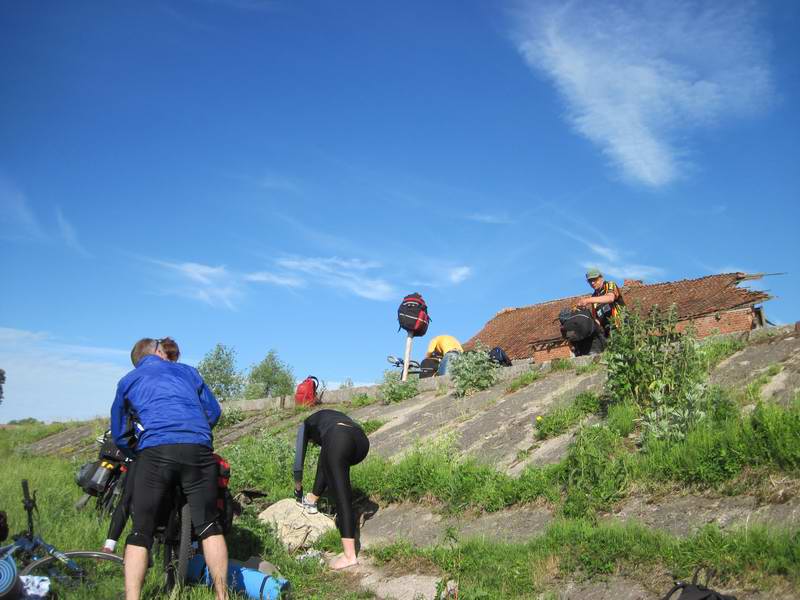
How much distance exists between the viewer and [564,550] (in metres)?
4.75

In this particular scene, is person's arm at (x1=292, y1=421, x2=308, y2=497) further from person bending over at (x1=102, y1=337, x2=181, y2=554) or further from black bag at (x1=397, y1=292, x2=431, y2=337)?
black bag at (x1=397, y1=292, x2=431, y2=337)

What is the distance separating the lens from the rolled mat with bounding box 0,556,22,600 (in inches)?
173

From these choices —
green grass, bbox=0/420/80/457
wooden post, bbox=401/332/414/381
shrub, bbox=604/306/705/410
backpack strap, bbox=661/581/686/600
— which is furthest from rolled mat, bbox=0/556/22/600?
green grass, bbox=0/420/80/457

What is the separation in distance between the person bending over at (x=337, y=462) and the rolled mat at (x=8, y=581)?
2438mm

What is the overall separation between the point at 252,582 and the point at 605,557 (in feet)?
8.41

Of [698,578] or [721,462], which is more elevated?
[721,462]

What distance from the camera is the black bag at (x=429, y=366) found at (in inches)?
522

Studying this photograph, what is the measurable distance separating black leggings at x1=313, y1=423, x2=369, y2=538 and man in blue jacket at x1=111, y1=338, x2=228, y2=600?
1.44 m

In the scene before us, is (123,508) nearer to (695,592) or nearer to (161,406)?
(161,406)

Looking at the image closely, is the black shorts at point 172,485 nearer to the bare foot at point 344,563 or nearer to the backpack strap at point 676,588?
the bare foot at point 344,563

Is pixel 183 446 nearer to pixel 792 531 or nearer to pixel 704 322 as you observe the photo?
pixel 792 531

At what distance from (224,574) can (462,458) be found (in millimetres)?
2949

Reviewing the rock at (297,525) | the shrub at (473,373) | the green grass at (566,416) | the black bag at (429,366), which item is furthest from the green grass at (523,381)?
the black bag at (429,366)

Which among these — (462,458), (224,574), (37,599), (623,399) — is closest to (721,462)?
(623,399)
